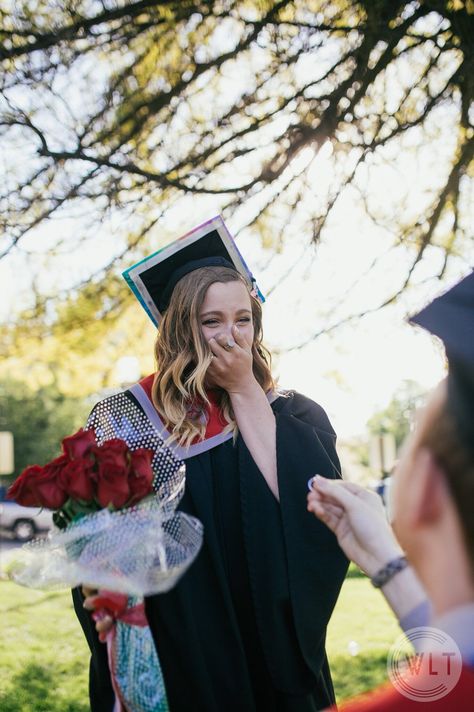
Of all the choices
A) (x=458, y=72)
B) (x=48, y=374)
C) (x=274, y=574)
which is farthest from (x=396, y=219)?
(x=274, y=574)

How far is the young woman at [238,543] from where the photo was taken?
2238 mm

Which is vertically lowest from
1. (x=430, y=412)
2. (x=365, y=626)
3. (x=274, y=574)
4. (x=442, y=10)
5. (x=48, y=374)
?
(x=365, y=626)

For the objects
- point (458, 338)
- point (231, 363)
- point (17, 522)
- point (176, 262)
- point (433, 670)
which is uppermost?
point (17, 522)

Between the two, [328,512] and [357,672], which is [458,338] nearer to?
[328,512]

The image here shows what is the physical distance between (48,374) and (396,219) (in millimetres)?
2841

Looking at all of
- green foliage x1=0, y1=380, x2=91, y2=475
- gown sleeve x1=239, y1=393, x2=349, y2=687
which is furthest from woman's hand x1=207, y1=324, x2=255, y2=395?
green foliage x1=0, y1=380, x2=91, y2=475

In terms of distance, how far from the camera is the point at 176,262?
2791mm

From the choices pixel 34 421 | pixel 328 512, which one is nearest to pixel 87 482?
pixel 328 512

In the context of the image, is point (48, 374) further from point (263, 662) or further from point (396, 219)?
point (263, 662)

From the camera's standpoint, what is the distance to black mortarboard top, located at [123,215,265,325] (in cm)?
275

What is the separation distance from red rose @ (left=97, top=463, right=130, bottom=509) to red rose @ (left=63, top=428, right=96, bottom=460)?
4.8 inches

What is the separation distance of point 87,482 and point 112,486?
0.07 metres

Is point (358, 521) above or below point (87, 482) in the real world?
below

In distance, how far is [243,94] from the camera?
4.82 m
